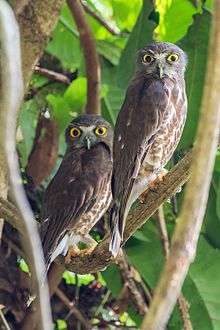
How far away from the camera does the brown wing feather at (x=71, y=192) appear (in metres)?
3.50

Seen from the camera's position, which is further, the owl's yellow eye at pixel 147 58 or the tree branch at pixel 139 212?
the owl's yellow eye at pixel 147 58

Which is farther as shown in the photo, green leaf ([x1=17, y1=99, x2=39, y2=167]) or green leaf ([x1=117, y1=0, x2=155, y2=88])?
green leaf ([x1=17, y1=99, x2=39, y2=167])

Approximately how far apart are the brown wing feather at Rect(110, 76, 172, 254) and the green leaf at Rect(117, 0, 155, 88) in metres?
0.57

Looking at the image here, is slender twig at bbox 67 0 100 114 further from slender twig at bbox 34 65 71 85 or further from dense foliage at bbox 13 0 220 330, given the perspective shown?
slender twig at bbox 34 65 71 85

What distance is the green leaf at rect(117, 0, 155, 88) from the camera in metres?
3.86

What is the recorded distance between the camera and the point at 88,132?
3791 millimetres

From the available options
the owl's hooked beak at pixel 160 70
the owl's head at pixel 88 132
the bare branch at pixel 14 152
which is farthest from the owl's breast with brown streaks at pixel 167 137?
the bare branch at pixel 14 152

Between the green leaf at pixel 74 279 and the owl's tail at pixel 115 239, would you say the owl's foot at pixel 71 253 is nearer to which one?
the owl's tail at pixel 115 239

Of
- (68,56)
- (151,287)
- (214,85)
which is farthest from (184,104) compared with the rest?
(214,85)

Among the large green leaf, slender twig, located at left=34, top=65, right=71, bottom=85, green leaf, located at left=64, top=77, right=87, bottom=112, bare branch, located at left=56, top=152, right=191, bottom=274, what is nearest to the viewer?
bare branch, located at left=56, top=152, right=191, bottom=274

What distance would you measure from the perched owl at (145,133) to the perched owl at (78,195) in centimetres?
35

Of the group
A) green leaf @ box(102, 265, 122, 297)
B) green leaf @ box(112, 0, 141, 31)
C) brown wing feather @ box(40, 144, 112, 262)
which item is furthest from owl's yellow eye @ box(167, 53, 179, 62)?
green leaf @ box(102, 265, 122, 297)

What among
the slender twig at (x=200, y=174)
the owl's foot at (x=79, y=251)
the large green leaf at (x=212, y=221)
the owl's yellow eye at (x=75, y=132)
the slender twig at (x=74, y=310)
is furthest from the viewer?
the slender twig at (x=74, y=310)

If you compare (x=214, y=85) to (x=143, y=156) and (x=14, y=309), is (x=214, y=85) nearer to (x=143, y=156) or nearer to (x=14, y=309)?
(x=143, y=156)
